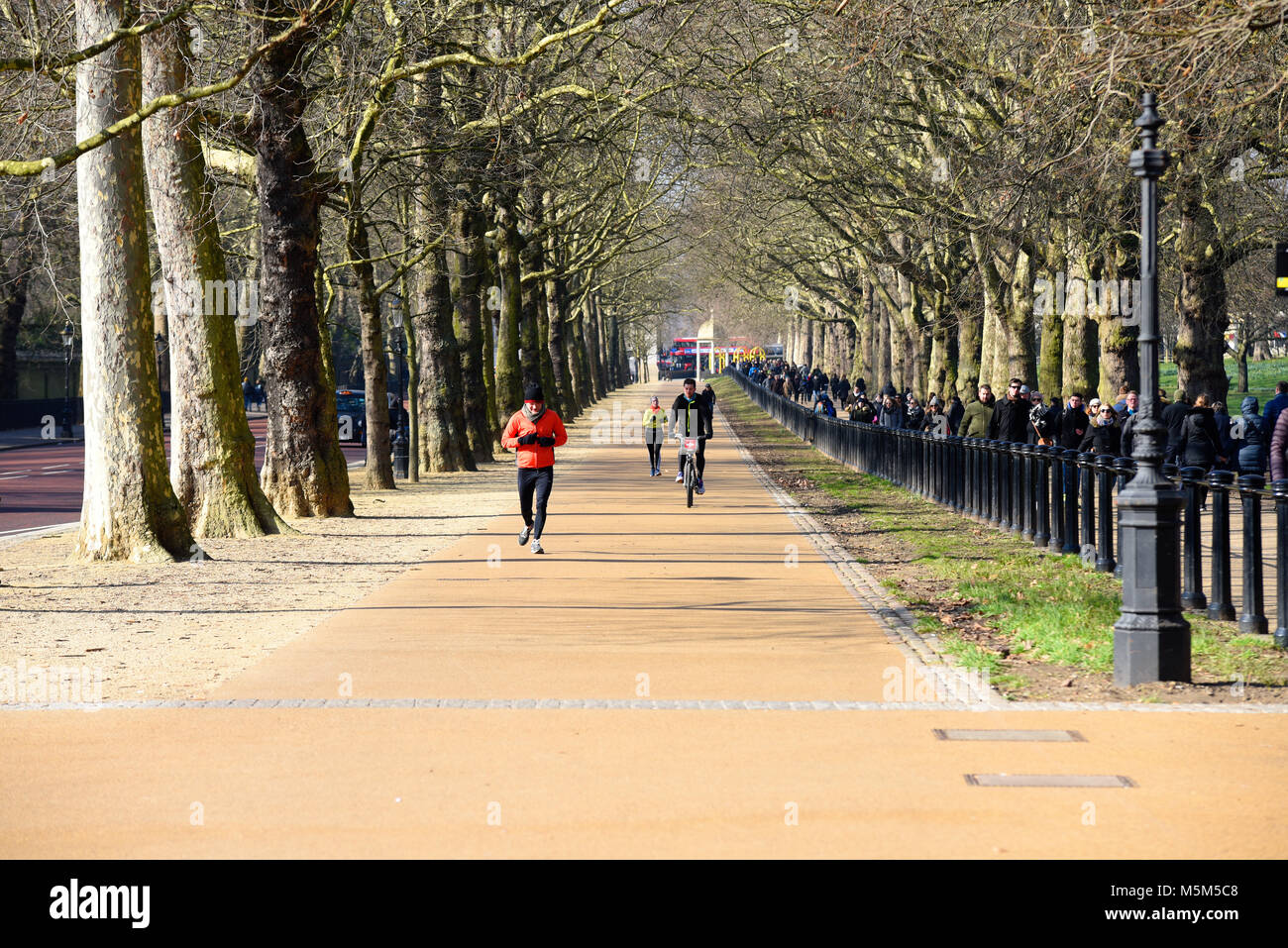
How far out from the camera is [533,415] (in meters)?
16.8

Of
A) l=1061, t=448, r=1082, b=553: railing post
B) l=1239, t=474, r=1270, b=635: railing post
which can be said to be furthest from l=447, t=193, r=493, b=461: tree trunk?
l=1239, t=474, r=1270, b=635: railing post

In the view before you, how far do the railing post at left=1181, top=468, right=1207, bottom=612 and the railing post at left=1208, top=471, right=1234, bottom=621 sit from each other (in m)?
0.27

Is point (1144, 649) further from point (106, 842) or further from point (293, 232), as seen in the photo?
point (293, 232)

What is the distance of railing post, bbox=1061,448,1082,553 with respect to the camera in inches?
661

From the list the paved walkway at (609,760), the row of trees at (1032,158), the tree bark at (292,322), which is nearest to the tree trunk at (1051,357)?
the row of trees at (1032,158)

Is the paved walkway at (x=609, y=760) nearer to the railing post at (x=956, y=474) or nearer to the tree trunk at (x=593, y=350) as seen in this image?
the railing post at (x=956, y=474)

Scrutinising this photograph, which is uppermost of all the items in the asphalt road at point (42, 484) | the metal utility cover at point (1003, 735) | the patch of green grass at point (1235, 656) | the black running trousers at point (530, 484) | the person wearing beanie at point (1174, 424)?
the person wearing beanie at point (1174, 424)

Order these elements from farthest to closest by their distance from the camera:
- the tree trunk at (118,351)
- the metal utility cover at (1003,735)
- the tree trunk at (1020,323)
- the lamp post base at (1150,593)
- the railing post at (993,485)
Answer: the tree trunk at (1020,323), the railing post at (993,485), the tree trunk at (118,351), the lamp post base at (1150,593), the metal utility cover at (1003,735)

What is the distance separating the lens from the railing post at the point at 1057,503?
1719 centimetres

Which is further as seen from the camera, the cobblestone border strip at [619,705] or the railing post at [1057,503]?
the railing post at [1057,503]

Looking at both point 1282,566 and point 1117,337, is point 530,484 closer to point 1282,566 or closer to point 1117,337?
point 1282,566

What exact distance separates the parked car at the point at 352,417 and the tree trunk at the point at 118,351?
91.7 feet

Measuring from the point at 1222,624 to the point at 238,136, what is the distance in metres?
13.4
